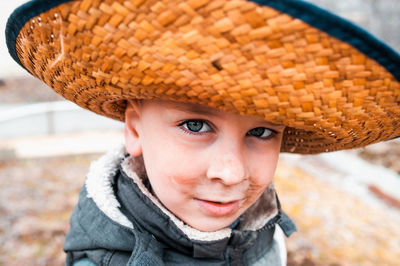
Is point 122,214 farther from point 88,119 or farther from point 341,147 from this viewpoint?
point 88,119

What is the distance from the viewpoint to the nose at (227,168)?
1158 mm

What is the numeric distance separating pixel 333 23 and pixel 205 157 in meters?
0.57

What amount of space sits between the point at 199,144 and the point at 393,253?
3.11 m

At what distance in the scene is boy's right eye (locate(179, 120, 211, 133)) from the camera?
4.02 feet

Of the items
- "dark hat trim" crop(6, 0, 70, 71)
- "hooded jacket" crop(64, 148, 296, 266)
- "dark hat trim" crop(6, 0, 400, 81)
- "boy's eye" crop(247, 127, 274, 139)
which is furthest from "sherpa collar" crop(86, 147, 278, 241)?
"dark hat trim" crop(6, 0, 400, 81)

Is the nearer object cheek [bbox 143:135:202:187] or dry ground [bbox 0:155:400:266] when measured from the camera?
cheek [bbox 143:135:202:187]

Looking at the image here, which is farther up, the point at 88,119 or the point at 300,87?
the point at 300,87

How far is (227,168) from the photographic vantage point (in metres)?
1.16

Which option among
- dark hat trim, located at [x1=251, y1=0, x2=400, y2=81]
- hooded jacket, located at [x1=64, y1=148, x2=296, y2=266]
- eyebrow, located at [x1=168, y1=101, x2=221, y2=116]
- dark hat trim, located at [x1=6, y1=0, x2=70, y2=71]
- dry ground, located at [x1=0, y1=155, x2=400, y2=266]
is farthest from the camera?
dry ground, located at [x1=0, y1=155, x2=400, y2=266]

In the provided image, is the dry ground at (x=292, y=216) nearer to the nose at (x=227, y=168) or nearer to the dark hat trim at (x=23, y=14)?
the nose at (x=227, y=168)

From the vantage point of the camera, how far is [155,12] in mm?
827

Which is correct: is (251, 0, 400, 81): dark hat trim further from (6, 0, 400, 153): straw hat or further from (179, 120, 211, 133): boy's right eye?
(179, 120, 211, 133): boy's right eye

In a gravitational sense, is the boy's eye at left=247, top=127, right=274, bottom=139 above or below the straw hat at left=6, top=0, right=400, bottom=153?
below

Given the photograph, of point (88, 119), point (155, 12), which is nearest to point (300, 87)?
point (155, 12)
